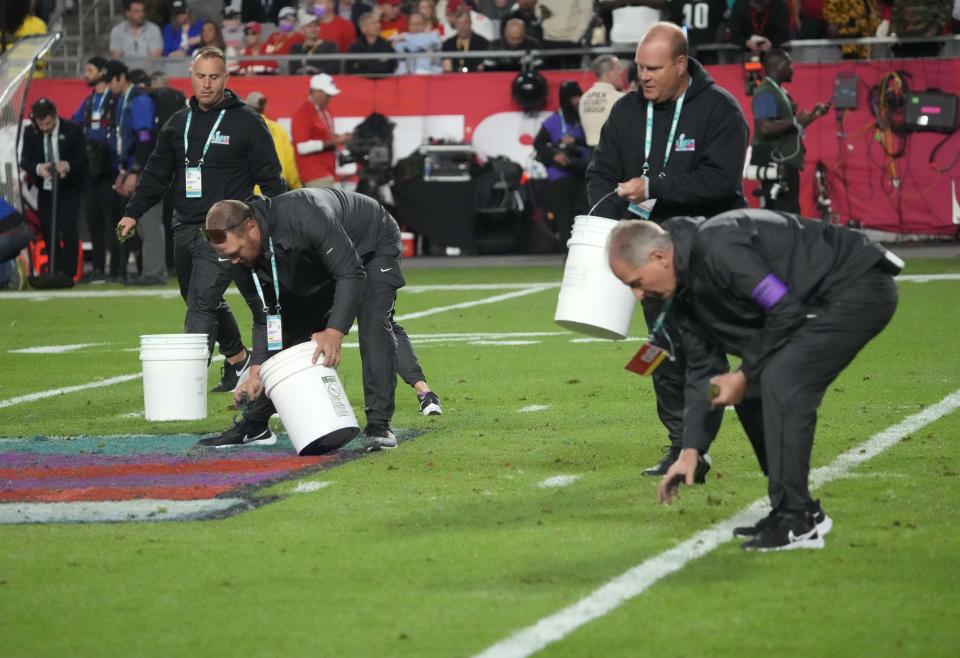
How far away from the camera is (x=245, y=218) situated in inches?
319

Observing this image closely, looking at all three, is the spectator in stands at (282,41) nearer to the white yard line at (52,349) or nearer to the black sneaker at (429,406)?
the white yard line at (52,349)

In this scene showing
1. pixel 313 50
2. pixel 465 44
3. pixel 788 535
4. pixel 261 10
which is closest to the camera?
pixel 788 535

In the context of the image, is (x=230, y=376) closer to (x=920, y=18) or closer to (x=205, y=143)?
(x=205, y=143)

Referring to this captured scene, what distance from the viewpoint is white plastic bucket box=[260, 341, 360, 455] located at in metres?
8.39

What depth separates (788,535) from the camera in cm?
629

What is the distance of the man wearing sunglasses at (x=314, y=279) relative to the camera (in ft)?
27.2

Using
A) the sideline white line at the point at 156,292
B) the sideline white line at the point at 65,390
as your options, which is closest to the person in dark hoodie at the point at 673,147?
the sideline white line at the point at 65,390

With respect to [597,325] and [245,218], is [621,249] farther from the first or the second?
[245,218]

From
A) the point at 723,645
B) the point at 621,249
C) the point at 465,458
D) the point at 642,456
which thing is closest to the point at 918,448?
the point at 642,456

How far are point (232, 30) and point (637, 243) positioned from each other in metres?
22.0

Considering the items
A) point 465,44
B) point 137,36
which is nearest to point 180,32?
point 137,36

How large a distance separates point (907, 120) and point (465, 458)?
15392 mm

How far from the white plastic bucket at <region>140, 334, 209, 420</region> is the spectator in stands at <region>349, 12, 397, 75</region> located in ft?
49.6

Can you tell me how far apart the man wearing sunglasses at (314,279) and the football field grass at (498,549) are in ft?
1.46
